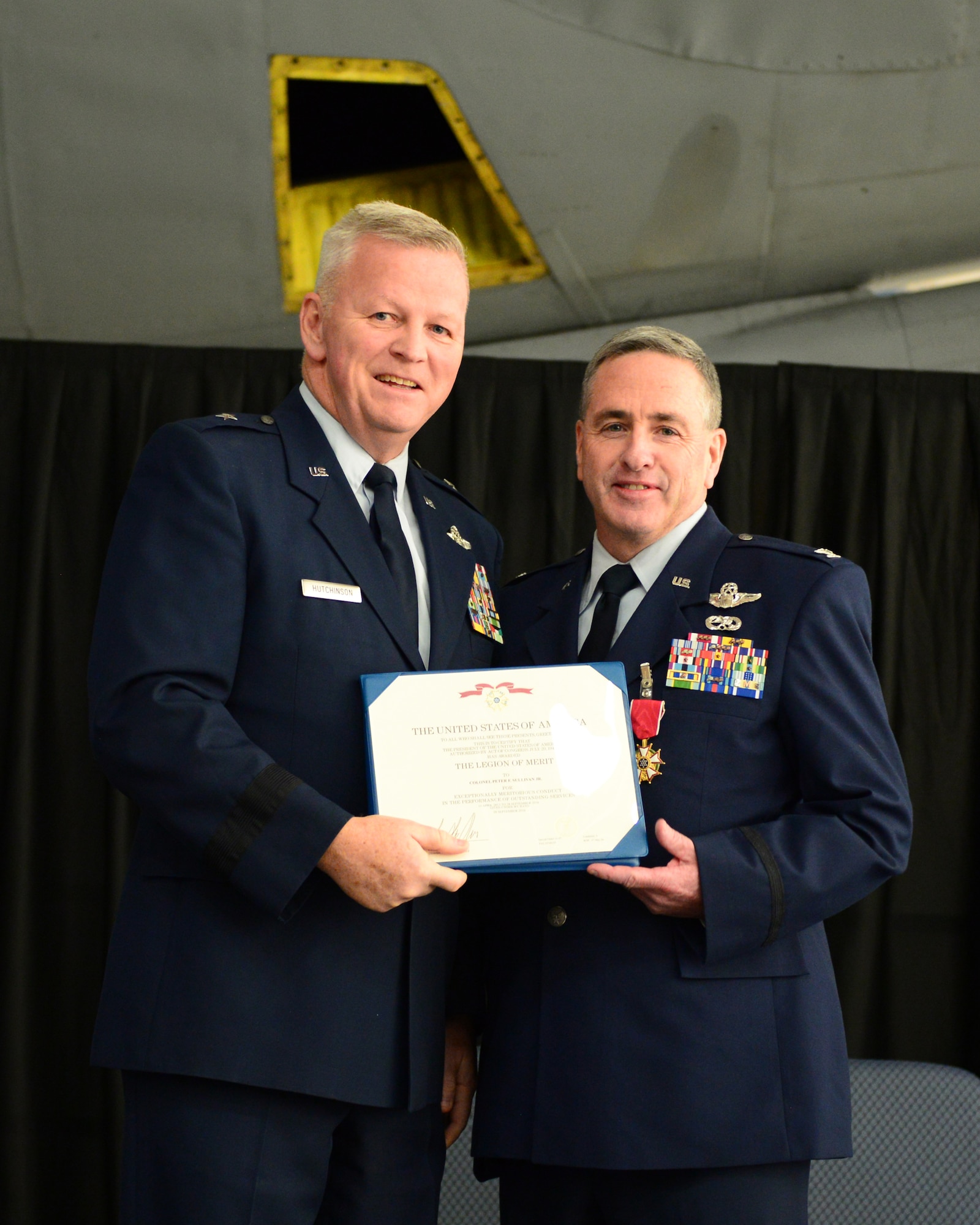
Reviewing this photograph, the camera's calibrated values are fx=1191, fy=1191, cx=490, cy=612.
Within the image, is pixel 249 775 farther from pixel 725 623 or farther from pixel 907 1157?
pixel 907 1157

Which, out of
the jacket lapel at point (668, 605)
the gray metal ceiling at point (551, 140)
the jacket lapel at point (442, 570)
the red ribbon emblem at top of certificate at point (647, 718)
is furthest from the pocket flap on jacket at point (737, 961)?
the gray metal ceiling at point (551, 140)

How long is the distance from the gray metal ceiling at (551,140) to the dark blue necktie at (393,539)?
170 centimetres

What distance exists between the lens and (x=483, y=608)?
1856mm

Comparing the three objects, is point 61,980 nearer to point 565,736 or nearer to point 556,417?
point 556,417

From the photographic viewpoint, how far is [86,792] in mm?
3631

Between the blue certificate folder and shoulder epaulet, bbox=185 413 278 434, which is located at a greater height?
shoulder epaulet, bbox=185 413 278 434

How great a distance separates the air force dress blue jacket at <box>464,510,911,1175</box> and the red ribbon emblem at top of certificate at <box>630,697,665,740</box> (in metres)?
0.02

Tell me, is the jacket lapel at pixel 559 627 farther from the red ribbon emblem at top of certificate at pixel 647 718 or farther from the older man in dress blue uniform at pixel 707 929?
the red ribbon emblem at top of certificate at pixel 647 718

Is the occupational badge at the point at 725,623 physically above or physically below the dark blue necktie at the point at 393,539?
below

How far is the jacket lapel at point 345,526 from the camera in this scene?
1.62 metres

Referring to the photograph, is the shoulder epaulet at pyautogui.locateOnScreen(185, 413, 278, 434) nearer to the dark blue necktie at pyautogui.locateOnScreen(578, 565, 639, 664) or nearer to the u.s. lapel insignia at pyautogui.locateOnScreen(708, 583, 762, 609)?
the dark blue necktie at pyautogui.locateOnScreen(578, 565, 639, 664)

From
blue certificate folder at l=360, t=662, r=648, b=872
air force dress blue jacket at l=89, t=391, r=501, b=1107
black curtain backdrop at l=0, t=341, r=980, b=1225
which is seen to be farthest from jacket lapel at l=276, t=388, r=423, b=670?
black curtain backdrop at l=0, t=341, r=980, b=1225

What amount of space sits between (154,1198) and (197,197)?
2.52 m

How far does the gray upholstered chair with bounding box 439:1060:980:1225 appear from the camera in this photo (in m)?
2.31
